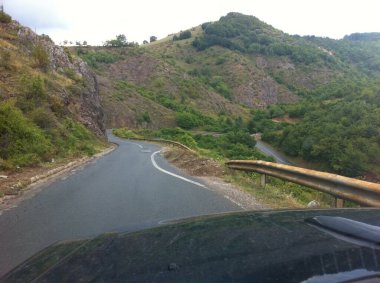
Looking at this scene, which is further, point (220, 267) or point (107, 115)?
point (107, 115)

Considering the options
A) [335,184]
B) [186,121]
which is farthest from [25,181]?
[186,121]

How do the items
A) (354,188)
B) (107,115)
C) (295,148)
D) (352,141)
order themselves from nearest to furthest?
(354,188) < (352,141) < (295,148) < (107,115)

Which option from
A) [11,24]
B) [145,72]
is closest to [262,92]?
[145,72]

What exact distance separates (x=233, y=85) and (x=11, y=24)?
107572mm

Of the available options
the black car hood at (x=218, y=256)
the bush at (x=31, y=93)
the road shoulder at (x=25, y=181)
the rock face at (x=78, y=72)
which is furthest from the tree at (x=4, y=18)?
the black car hood at (x=218, y=256)

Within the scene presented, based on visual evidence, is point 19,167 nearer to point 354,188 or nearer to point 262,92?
point 354,188

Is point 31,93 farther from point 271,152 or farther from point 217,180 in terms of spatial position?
point 271,152

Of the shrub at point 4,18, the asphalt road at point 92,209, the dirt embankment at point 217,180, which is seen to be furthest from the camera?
the shrub at point 4,18

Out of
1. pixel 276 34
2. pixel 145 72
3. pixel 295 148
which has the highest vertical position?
pixel 276 34

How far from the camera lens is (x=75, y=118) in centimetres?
3681

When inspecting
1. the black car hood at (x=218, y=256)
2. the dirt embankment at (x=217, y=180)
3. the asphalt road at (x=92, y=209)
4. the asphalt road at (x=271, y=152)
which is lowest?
the asphalt road at (x=271, y=152)

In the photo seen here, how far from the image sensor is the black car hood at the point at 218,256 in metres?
2.11

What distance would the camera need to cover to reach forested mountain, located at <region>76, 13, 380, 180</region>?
68.6 meters

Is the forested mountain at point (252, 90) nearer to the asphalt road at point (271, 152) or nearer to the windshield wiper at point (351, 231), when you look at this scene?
the asphalt road at point (271, 152)
